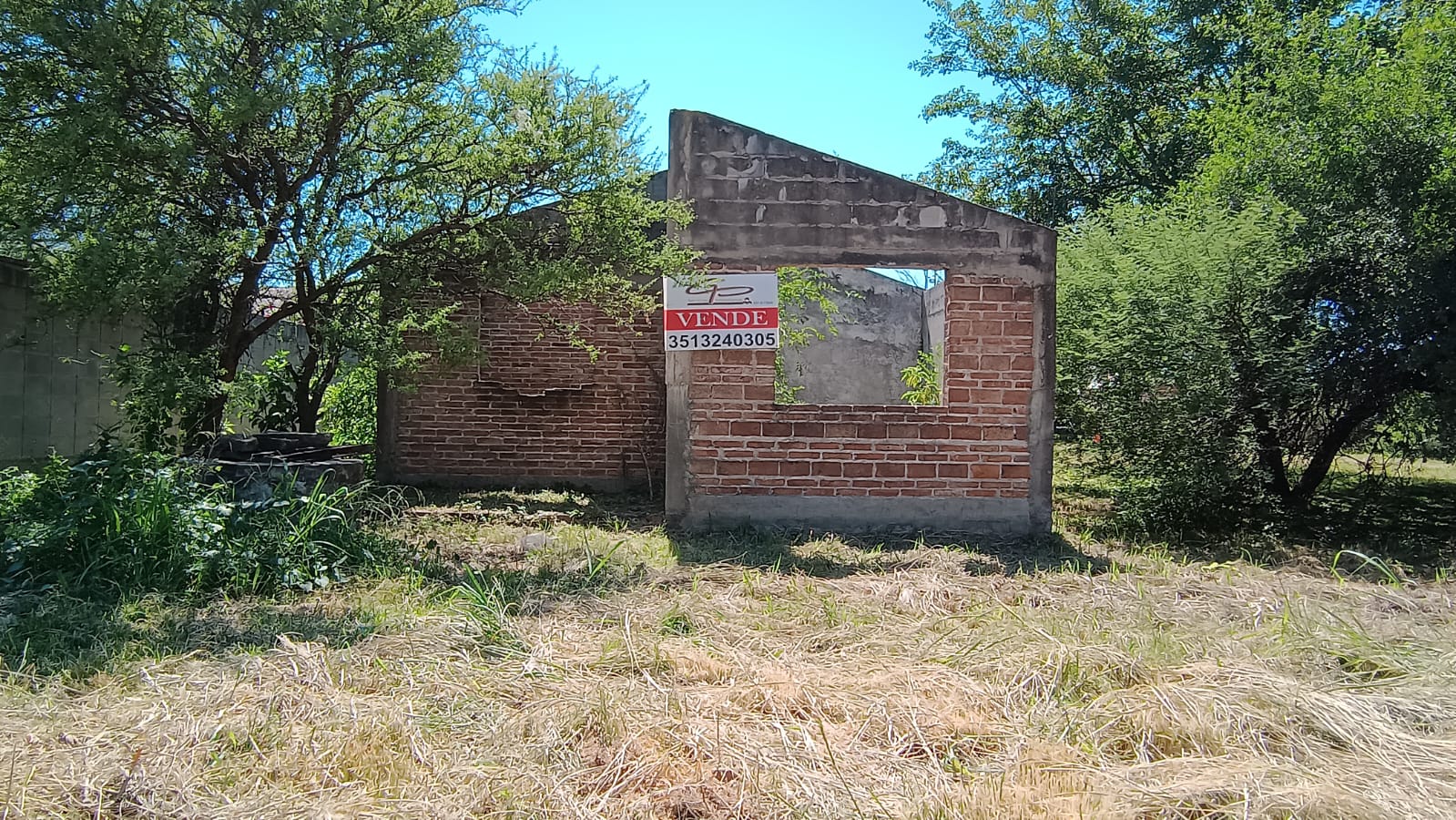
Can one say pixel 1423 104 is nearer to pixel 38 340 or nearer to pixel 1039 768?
pixel 1039 768

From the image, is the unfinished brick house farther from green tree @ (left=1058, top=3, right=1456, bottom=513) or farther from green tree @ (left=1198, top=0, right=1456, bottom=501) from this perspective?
green tree @ (left=1198, top=0, right=1456, bottom=501)

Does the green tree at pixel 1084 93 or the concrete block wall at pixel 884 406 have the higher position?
the green tree at pixel 1084 93

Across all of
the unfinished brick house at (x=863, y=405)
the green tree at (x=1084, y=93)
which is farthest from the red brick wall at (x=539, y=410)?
the green tree at (x=1084, y=93)

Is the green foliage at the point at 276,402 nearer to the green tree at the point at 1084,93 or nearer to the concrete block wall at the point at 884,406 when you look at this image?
the concrete block wall at the point at 884,406

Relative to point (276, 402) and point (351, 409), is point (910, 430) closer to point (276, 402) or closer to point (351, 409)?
point (276, 402)

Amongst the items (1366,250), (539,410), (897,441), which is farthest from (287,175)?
(1366,250)

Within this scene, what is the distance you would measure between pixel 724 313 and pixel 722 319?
5 centimetres

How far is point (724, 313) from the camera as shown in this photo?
7938 mm

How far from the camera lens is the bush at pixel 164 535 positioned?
18.0ft

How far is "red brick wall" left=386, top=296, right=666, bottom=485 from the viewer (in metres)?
10.8

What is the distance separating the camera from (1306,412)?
8.79 metres

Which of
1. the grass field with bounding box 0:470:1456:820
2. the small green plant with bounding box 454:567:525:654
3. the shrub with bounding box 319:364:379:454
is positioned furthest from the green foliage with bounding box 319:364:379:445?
the small green plant with bounding box 454:567:525:654

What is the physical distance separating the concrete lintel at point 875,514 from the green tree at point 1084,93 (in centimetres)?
959

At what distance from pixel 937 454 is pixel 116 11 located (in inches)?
260
